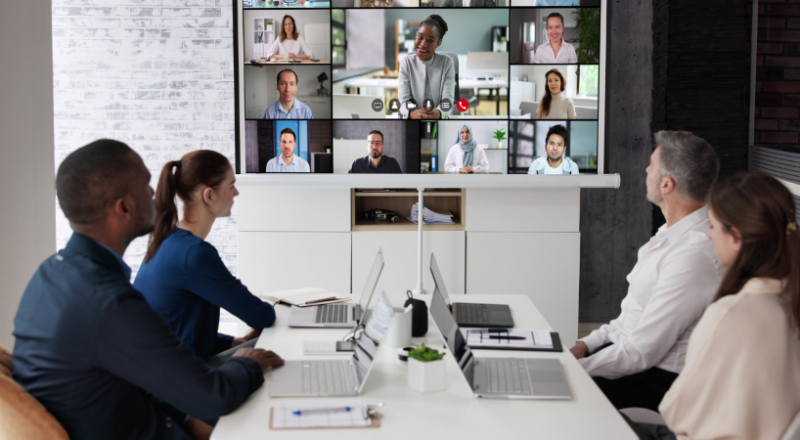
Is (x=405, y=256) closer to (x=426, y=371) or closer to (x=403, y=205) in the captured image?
(x=403, y=205)

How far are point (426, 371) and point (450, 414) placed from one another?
0.49 ft

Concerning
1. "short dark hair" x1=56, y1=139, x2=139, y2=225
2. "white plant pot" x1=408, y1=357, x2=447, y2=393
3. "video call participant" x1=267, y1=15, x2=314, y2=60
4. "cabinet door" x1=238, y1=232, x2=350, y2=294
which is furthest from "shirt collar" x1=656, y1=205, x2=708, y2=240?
"video call participant" x1=267, y1=15, x2=314, y2=60

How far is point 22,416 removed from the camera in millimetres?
1364

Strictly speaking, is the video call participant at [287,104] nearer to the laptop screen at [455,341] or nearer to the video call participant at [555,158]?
the video call participant at [555,158]

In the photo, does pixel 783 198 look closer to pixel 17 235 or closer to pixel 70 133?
pixel 17 235

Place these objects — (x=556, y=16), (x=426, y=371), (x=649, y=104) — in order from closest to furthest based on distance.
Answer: (x=426, y=371) → (x=556, y=16) → (x=649, y=104)

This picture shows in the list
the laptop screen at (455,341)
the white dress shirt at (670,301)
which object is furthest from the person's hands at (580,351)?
the laptop screen at (455,341)

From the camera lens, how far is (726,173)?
420 centimetres

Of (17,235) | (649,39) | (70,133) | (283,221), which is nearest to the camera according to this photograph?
(17,235)

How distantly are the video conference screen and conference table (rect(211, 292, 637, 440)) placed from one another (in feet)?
7.87

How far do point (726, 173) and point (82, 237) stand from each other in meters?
3.80

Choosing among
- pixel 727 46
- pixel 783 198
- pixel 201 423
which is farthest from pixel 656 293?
pixel 727 46

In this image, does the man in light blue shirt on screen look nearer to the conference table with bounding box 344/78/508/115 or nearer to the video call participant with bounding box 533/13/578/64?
the video call participant with bounding box 533/13/578/64

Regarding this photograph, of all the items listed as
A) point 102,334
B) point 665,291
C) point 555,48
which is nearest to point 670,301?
→ point 665,291
